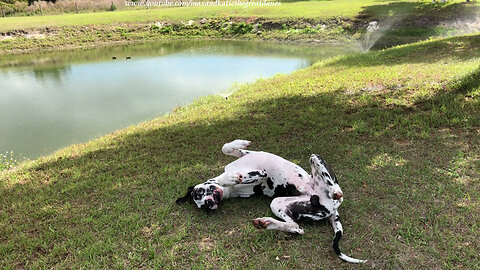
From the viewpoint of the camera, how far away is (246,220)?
3.02m

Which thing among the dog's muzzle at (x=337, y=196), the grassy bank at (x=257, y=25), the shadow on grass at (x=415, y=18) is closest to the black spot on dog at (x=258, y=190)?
the dog's muzzle at (x=337, y=196)

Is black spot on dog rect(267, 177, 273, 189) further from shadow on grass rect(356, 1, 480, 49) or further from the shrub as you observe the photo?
the shrub

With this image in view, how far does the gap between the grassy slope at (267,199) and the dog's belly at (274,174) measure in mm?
171

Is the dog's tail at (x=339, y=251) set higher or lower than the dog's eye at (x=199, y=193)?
lower

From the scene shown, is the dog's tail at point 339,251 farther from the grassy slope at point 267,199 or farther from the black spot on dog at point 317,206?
the black spot on dog at point 317,206

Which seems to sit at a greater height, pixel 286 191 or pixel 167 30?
pixel 286 191

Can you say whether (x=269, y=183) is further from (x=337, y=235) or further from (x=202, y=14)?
(x=202, y=14)

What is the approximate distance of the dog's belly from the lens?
118 inches

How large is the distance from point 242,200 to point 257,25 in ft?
68.3

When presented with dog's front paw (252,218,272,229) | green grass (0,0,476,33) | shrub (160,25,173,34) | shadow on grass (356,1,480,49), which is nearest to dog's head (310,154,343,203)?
dog's front paw (252,218,272,229)

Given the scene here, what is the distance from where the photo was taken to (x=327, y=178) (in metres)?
2.76

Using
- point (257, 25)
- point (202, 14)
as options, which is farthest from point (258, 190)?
point (202, 14)

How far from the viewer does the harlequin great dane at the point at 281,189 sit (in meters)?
2.76

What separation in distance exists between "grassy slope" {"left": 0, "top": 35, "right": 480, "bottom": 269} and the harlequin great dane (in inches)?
4.0
